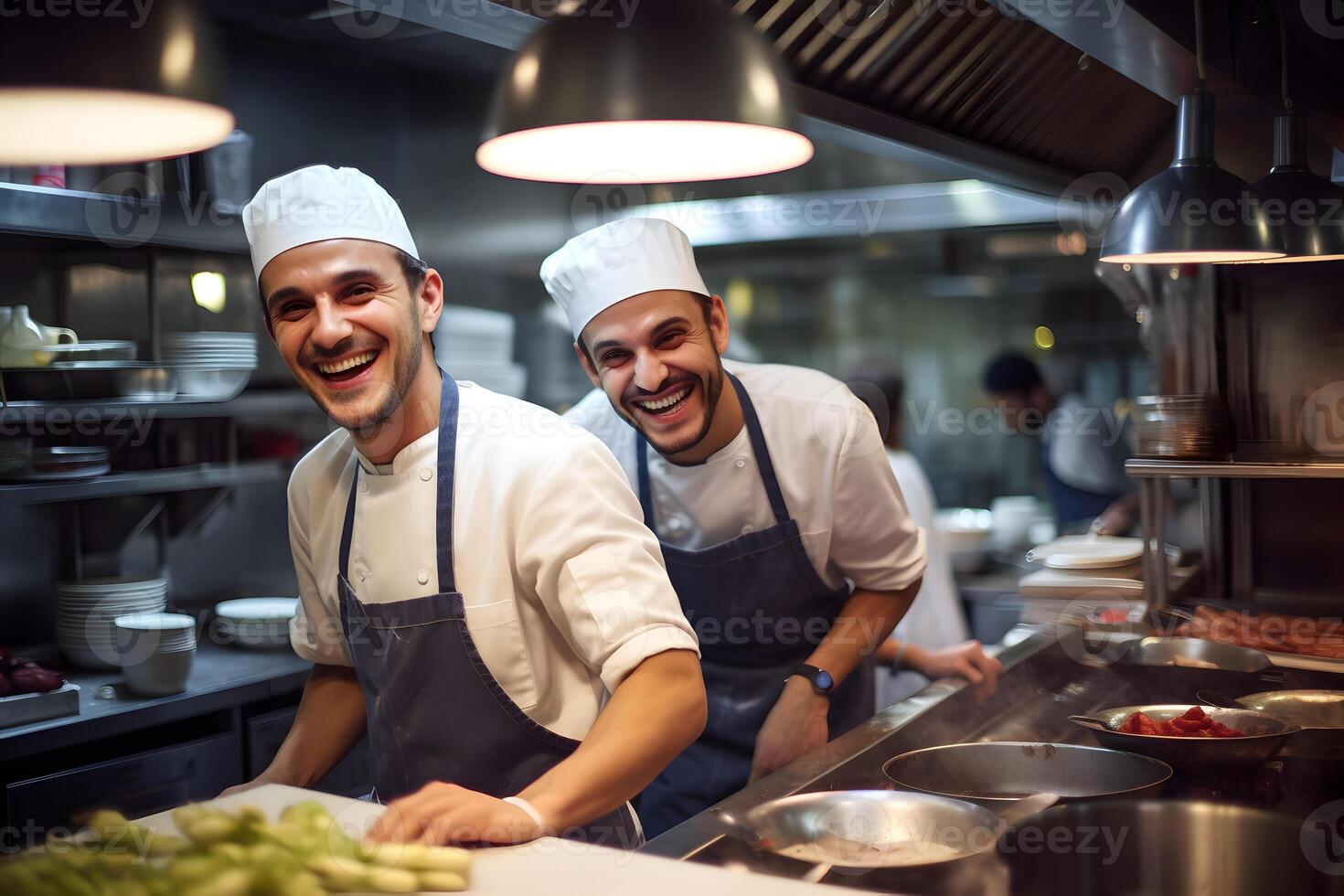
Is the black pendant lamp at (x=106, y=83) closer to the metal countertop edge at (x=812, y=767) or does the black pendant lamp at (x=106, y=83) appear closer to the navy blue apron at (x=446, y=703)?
the navy blue apron at (x=446, y=703)

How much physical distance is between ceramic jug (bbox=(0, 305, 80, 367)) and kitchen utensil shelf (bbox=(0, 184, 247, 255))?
8.5 inches

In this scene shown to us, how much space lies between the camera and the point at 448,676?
1.63 meters

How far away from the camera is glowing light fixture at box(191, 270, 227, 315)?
3590mm

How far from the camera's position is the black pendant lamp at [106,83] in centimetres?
87

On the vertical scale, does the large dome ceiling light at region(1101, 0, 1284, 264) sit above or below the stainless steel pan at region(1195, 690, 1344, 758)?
above

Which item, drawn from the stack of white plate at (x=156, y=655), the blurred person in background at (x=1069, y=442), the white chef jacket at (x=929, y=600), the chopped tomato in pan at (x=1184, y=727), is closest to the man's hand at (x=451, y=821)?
the chopped tomato in pan at (x=1184, y=727)

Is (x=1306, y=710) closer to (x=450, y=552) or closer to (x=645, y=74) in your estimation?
(x=450, y=552)

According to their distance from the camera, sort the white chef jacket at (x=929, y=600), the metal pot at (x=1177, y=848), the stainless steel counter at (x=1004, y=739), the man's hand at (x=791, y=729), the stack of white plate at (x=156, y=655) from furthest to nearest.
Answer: the white chef jacket at (x=929, y=600)
the stack of white plate at (x=156, y=655)
the man's hand at (x=791, y=729)
the metal pot at (x=1177, y=848)
the stainless steel counter at (x=1004, y=739)

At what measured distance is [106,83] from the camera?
2.94 feet

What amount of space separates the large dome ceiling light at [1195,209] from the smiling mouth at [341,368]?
1246 mm

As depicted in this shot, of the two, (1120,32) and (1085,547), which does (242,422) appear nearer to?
(1085,547)

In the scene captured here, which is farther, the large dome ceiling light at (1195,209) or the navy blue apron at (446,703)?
the large dome ceiling light at (1195,209)

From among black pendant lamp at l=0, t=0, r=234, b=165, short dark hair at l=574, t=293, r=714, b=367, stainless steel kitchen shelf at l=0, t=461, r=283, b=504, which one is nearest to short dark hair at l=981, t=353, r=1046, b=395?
stainless steel kitchen shelf at l=0, t=461, r=283, b=504

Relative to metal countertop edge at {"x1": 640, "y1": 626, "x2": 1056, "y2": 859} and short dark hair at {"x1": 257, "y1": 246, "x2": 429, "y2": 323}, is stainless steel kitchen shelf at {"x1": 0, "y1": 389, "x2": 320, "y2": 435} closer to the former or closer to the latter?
short dark hair at {"x1": 257, "y1": 246, "x2": 429, "y2": 323}
